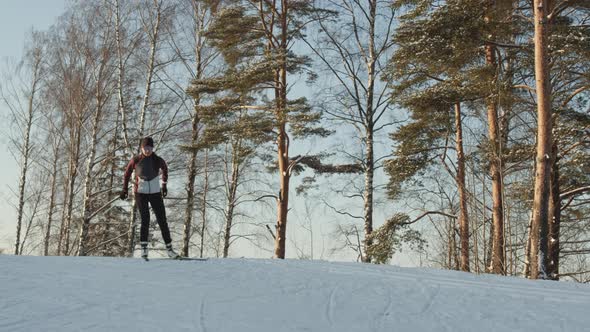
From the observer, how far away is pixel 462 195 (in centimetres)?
1393

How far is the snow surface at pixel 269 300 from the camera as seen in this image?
409 cm

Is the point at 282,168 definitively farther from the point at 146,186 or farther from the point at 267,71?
the point at 146,186

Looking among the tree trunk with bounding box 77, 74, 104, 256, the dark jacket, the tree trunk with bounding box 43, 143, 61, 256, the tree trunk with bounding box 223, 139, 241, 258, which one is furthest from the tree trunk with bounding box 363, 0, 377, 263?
the tree trunk with bounding box 43, 143, 61, 256

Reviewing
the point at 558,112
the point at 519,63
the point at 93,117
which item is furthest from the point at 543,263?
the point at 93,117

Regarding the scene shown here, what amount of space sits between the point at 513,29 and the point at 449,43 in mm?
2574

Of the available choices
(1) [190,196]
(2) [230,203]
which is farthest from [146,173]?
(2) [230,203]

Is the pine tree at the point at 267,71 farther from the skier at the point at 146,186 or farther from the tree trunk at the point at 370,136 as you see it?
the skier at the point at 146,186

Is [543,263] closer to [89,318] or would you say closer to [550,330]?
[550,330]

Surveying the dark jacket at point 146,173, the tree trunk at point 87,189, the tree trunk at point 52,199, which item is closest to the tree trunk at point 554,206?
the dark jacket at point 146,173

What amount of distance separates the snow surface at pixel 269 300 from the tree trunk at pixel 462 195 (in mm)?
7082

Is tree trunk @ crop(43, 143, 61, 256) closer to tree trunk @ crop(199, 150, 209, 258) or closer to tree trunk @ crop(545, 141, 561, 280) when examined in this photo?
tree trunk @ crop(199, 150, 209, 258)

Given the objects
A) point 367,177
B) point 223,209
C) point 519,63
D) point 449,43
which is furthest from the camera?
point 223,209

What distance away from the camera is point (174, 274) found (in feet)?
20.6

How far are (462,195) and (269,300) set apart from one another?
1042 centimetres
